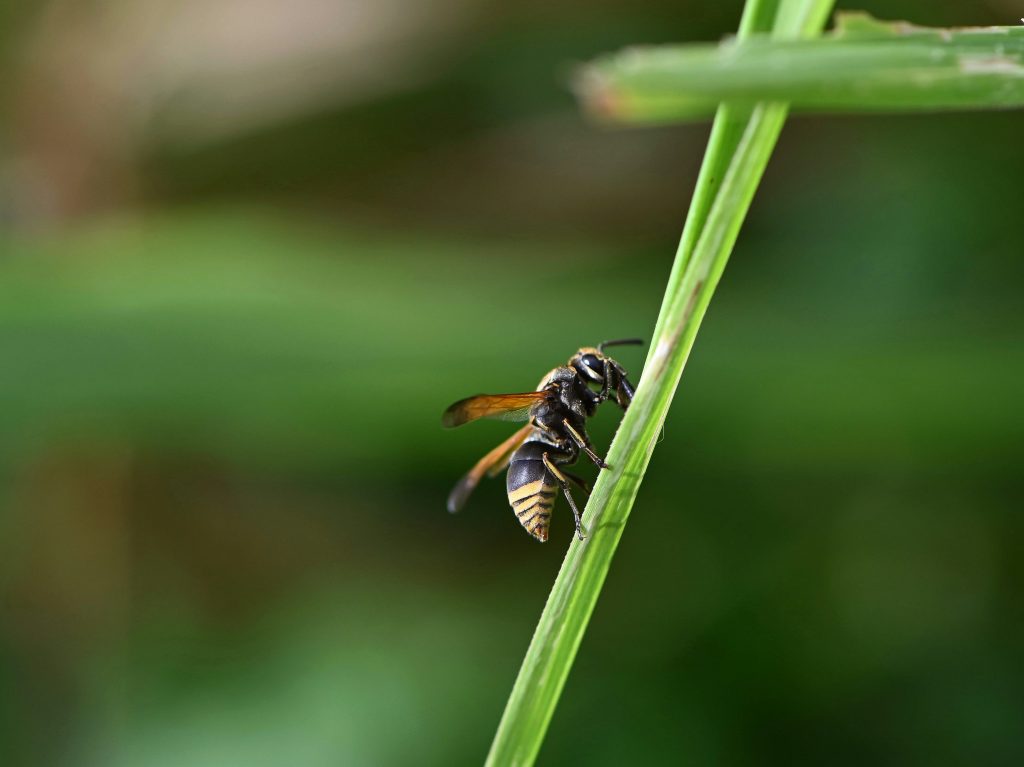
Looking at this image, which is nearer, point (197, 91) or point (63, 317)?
point (63, 317)

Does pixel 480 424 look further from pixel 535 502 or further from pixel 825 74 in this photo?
pixel 825 74

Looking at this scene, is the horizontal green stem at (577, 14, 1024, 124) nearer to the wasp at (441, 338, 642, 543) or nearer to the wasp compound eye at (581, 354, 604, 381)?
the wasp at (441, 338, 642, 543)

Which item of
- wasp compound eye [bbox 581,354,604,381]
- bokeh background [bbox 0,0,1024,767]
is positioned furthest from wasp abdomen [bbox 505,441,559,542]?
bokeh background [bbox 0,0,1024,767]

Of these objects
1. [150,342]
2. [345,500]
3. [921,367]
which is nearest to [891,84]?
[921,367]

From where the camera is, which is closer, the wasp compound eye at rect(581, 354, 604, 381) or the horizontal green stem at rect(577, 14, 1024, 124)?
the horizontal green stem at rect(577, 14, 1024, 124)

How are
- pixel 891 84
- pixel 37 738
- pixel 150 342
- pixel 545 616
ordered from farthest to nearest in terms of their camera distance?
pixel 37 738
pixel 150 342
pixel 545 616
pixel 891 84

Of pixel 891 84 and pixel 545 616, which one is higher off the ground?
pixel 891 84

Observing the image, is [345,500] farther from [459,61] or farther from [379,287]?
[459,61]
